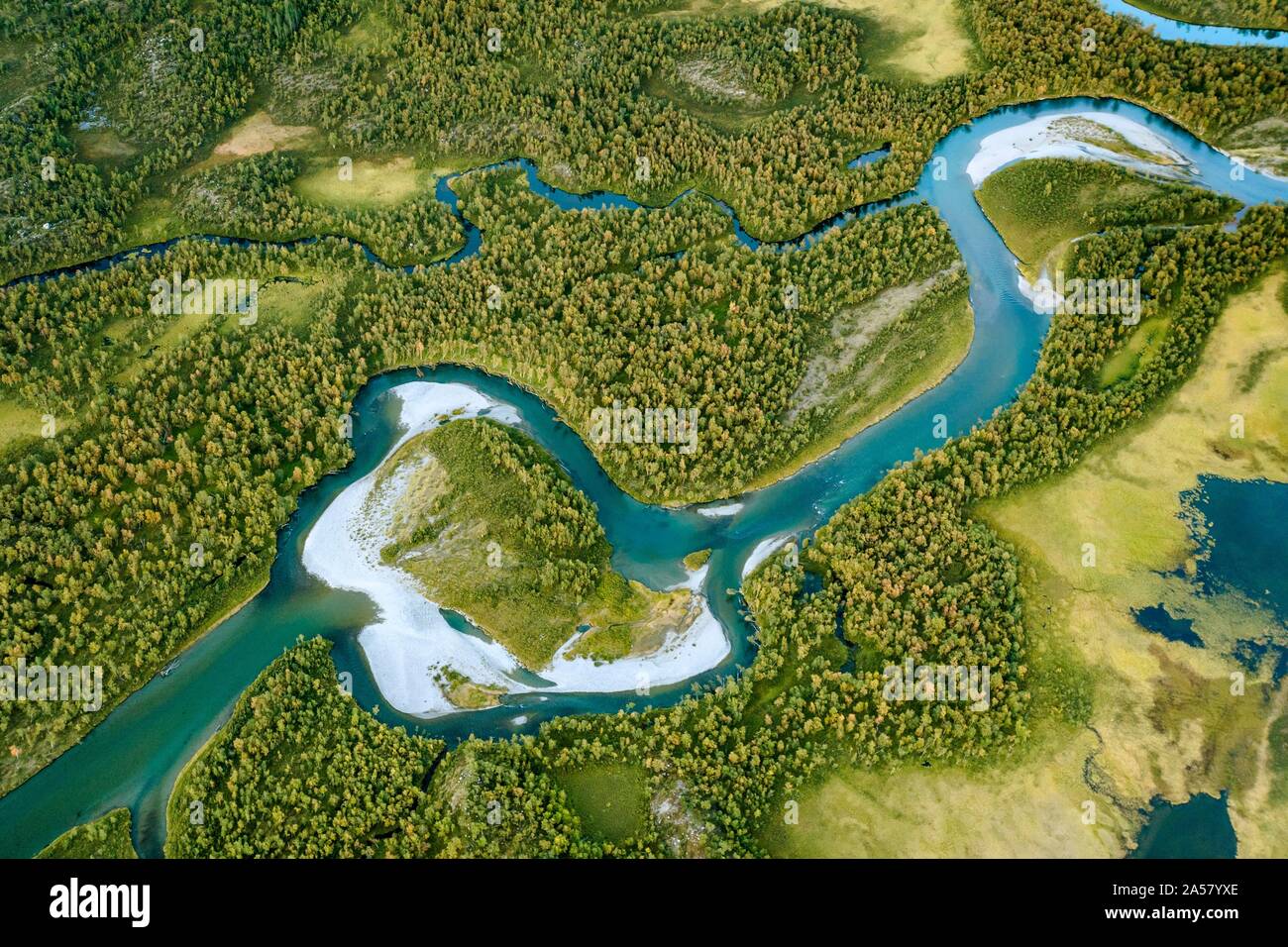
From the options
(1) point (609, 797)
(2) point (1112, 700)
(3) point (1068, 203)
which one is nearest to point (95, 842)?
(1) point (609, 797)

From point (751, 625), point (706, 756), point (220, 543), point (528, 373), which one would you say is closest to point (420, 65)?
point (528, 373)

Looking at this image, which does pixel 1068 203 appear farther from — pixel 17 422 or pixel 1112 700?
pixel 17 422

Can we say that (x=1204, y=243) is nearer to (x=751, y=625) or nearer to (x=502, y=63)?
(x=751, y=625)

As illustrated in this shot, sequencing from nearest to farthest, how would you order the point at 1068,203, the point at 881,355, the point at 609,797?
the point at 609,797
the point at 881,355
the point at 1068,203

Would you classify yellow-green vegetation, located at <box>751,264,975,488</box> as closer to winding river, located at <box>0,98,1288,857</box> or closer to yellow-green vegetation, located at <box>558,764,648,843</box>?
winding river, located at <box>0,98,1288,857</box>

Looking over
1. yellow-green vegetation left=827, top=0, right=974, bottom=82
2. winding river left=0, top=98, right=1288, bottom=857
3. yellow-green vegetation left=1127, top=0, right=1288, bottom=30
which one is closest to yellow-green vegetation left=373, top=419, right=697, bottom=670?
winding river left=0, top=98, right=1288, bottom=857

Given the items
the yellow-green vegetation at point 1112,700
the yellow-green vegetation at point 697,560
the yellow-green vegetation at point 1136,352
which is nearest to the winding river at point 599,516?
the yellow-green vegetation at point 697,560
